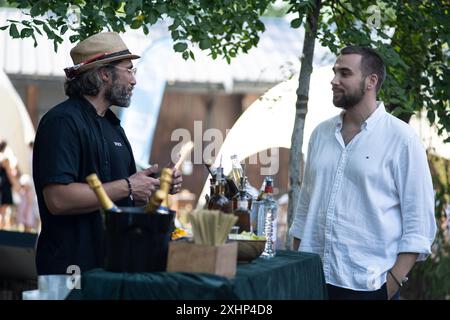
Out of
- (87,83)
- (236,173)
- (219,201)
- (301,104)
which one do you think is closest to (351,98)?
(236,173)

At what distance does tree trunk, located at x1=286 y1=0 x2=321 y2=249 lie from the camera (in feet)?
19.4

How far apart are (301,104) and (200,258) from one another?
3.09 m

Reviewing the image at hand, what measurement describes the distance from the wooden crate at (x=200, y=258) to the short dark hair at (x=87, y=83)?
112 cm

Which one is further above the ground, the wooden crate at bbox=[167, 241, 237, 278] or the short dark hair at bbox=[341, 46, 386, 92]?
the short dark hair at bbox=[341, 46, 386, 92]

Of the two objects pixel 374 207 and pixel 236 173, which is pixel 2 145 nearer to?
pixel 236 173

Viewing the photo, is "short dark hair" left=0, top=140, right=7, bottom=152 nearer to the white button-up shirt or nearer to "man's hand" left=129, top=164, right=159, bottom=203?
the white button-up shirt

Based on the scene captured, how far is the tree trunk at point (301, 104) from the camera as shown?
19.4 ft

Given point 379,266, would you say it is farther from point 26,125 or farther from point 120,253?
point 26,125

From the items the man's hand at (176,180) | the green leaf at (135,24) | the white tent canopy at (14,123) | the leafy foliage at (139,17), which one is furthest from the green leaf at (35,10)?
the white tent canopy at (14,123)

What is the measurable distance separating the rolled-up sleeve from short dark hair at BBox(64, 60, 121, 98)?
4.48 feet

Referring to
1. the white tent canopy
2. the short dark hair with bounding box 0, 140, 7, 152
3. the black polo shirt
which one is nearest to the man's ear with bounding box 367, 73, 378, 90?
the black polo shirt

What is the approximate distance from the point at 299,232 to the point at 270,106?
324 cm

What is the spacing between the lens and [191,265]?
2967 mm
